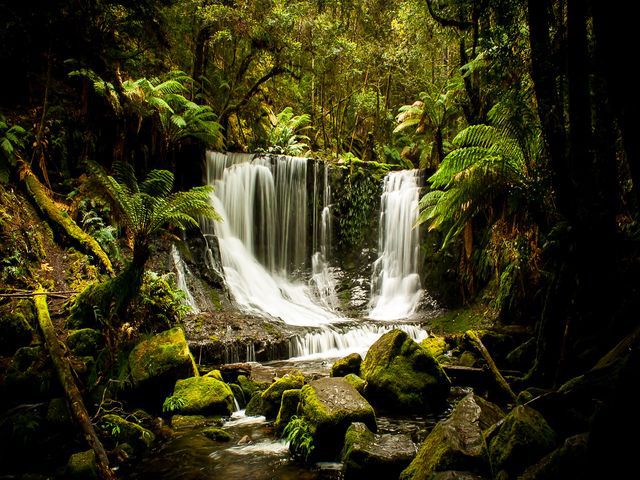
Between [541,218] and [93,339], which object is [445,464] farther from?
[93,339]

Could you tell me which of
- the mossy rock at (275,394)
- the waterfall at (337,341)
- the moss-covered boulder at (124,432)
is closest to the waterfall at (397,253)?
the waterfall at (337,341)

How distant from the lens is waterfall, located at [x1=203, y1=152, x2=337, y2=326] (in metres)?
11.2

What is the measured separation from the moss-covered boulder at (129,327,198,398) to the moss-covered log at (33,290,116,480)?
3.74 ft

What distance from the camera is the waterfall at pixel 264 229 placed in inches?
441

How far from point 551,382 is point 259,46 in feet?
40.8

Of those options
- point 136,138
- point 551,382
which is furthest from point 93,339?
point 136,138

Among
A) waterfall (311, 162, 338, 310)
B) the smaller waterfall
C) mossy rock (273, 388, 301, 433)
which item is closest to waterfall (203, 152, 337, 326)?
waterfall (311, 162, 338, 310)

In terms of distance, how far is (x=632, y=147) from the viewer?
2.03m

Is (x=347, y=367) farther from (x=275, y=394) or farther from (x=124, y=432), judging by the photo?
(x=124, y=432)

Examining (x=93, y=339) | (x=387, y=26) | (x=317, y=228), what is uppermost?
(x=387, y=26)

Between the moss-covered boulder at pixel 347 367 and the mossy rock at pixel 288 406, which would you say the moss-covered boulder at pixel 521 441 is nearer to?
the mossy rock at pixel 288 406

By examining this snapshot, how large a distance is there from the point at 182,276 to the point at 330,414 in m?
6.43

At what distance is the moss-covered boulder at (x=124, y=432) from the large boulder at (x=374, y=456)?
2.15m

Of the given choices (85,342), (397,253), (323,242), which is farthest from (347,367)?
(323,242)
